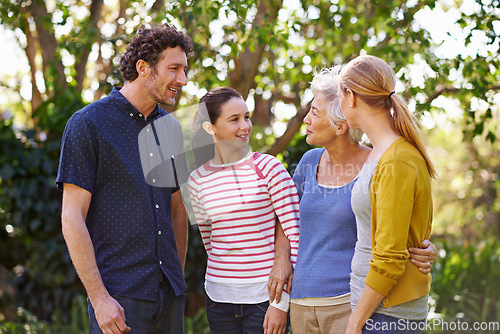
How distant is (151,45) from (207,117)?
46 cm

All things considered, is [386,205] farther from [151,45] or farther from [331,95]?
[151,45]

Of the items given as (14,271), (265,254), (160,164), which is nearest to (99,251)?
(160,164)

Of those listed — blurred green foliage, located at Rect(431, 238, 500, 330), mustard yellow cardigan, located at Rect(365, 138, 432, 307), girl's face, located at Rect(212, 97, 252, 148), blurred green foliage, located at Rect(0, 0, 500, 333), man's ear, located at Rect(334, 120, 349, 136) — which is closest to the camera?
mustard yellow cardigan, located at Rect(365, 138, 432, 307)

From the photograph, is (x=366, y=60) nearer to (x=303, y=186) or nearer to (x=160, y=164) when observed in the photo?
(x=303, y=186)

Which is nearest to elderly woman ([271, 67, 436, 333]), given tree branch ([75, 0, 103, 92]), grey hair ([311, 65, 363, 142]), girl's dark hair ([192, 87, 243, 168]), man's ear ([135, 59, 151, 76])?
grey hair ([311, 65, 363, 142])

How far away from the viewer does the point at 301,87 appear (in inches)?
218

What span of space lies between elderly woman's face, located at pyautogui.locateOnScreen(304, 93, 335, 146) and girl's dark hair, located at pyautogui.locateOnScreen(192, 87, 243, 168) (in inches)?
16.6

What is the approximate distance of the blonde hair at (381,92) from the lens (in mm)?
1881

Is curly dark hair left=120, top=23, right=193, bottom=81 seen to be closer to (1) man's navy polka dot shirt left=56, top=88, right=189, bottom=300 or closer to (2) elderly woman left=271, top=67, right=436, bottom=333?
(1) man's navy polka dot shirt left=56, top=88, right=189, bottom=300

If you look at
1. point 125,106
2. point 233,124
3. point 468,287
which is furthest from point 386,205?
point 468,287

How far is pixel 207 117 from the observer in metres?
2.61

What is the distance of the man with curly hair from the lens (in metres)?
2.10

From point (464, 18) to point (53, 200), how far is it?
154 inches

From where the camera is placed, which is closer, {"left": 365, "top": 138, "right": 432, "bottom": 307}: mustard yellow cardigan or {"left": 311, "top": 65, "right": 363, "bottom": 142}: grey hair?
{"left": 365, "top": 138, "right": 432, "bottom": 307}: mustard yellow cardigan
